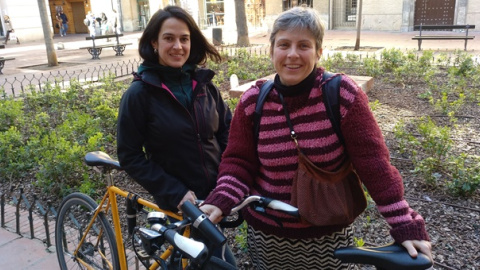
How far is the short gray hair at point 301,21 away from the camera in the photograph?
174cm

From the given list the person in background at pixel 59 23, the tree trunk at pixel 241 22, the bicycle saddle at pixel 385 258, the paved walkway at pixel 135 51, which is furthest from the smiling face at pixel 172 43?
the person in background at pixel 59 23

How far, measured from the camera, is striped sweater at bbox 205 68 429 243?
1667 mm

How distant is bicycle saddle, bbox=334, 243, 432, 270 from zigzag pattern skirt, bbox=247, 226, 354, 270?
1.33ft

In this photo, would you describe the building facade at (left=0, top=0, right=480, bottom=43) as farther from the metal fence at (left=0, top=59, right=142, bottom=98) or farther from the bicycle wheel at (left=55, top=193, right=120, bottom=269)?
the bicycle wheel at (left=55, top=193, right=120, bottom=269)

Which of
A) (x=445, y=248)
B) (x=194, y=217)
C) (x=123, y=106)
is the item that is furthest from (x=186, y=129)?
(x=445, y=248)

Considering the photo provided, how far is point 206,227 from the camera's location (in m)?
1.47

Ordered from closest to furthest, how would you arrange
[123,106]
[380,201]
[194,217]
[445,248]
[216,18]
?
1. [194,217]
2. [380,201]
3. [123,106]
4. [445,248]
5. [216,18]

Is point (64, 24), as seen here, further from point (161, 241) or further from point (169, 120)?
point (161, 241)

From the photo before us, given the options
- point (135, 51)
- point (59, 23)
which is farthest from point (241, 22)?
point (59, 23)

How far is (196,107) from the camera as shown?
250 cm

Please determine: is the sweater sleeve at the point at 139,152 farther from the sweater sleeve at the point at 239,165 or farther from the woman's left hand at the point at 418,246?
the woman's left hand at the point at 418,246

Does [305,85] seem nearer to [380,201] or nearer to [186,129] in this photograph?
[380,201]

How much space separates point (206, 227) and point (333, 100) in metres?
0.72

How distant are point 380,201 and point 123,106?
4.65 feet
